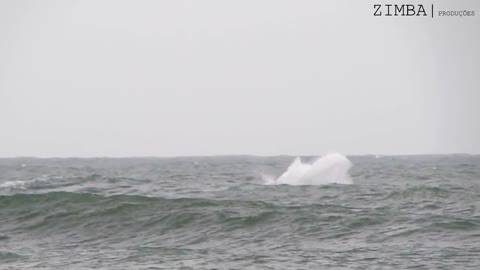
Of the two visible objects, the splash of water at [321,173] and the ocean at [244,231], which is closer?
the ocean at [244,231]

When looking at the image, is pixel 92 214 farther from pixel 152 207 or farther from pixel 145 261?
pixel 145 261

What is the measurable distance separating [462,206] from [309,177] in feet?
44.3

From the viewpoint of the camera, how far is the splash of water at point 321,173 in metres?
31.6

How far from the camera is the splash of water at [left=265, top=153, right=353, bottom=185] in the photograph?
31630 millimetres

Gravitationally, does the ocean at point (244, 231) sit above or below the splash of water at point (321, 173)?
below

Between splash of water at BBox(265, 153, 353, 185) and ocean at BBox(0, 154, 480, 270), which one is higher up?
splash of water at BBox(265, 153, 353, 185)

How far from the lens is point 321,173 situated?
1286 inches

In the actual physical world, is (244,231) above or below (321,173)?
below

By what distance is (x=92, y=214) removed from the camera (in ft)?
60.9

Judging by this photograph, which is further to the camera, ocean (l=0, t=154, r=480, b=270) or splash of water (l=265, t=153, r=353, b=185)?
splash of water (l=265, t=153, r=353, b=185)

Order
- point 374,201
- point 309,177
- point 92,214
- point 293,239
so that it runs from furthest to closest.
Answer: point 309,177 < point 374,201 < point 92,214 < point 293,239

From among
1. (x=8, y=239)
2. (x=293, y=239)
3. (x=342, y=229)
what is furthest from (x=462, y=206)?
(x=8, y=239)

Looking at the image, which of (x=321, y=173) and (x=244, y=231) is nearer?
(x=244, y=231)

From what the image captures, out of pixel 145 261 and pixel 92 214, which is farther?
pixel 92 214
